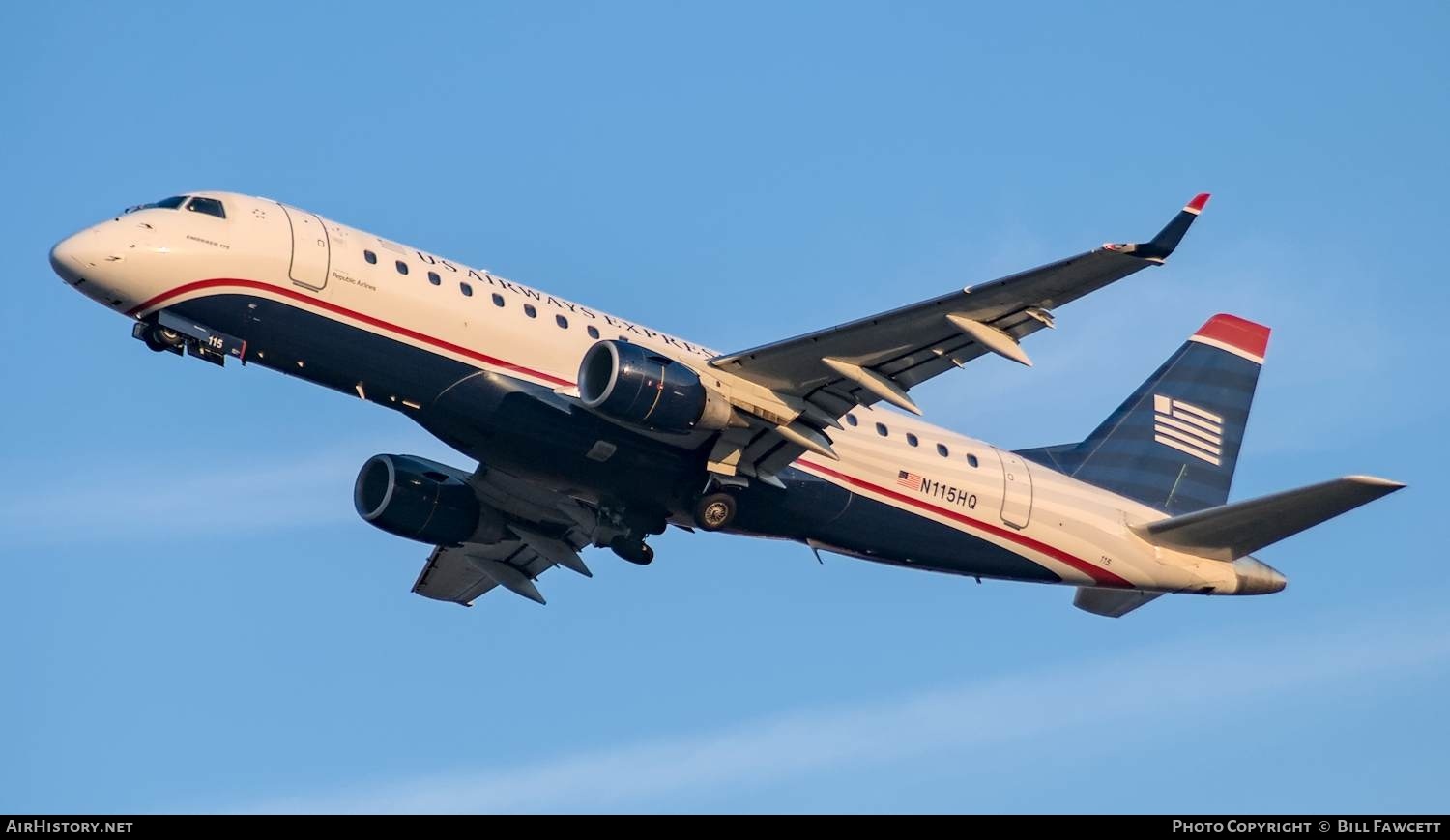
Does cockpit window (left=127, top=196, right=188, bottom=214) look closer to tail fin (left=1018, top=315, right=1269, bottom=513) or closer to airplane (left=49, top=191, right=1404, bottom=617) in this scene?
airplane (left=49, top=191, right=1404, bottom=617)

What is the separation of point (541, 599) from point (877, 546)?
29.9 feet

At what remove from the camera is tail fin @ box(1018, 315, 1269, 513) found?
43.0 meters

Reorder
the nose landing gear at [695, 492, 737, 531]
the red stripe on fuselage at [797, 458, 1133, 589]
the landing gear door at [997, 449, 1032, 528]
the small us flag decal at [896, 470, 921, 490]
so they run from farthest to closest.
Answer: the landing gear door at [997, 449, 1032, 528] → the small us flag decal at [896, 470, 921, 490] → the red stripe on fuselage at [797, 458, 1133, 589] → the nose landing gear at [695, 492, 737, 531]

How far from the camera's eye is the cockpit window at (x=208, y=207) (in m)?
34.7

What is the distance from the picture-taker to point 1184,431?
44.5 m

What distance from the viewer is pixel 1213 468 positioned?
44.4 metres

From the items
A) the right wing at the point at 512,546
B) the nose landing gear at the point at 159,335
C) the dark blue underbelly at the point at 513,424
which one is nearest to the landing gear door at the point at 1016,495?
the dark blue underbelly at the point at 513,424

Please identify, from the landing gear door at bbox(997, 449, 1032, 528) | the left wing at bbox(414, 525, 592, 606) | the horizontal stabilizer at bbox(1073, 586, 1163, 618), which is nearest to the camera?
the landing gear door at bbox(997, 449, 1032, 528)

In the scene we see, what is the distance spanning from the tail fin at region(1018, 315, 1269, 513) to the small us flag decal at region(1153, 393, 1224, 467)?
0.08ft

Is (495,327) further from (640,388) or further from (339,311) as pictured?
(640,388)

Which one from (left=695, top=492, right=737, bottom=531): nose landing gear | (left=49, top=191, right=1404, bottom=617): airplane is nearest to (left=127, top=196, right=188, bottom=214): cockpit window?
(left=49, top=191, right=1404, bottom=617): airplane

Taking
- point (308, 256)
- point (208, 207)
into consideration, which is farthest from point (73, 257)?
point (308, 256)

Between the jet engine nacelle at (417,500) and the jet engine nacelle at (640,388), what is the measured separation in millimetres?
7223

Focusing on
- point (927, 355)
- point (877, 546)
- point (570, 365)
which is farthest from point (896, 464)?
point (570, 365)
